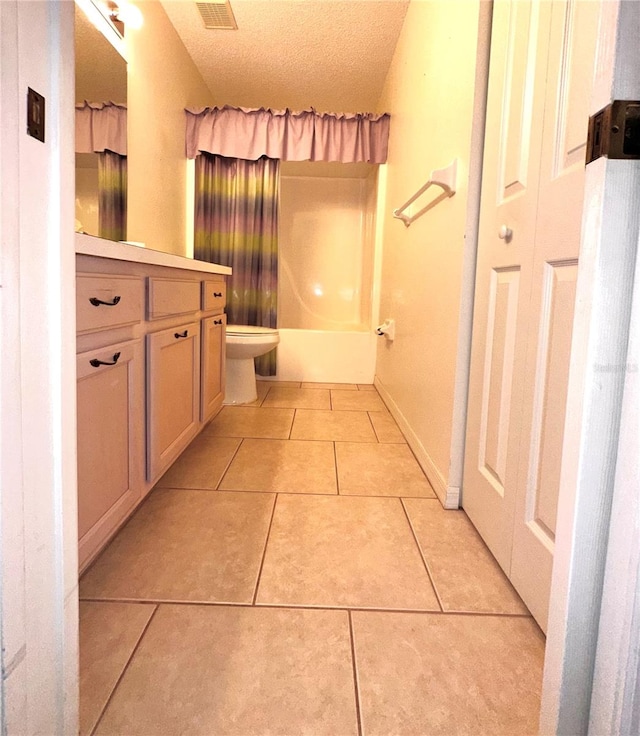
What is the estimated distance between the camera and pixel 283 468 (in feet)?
6.39

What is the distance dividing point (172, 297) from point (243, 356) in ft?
4.40

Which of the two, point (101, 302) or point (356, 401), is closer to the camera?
point (101, 302)

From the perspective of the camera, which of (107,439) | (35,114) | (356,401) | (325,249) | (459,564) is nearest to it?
(35,114)

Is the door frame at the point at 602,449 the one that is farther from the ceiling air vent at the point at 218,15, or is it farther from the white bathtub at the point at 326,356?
the white bathtub at the point at 326,356

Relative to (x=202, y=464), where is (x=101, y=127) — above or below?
above

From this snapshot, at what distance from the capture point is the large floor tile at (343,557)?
3.75ft

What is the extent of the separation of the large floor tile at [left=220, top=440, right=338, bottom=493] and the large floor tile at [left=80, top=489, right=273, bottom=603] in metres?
0.11

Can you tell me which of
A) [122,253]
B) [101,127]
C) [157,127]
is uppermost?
[157,127]

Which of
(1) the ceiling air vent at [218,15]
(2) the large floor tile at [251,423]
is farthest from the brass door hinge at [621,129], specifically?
(1) the ceiling air vent at [218,15]

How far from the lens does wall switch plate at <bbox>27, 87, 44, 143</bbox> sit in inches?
20.6

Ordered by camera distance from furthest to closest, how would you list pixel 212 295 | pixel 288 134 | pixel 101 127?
pixel 288 134 → pixel 212 295 → pixel 101 127

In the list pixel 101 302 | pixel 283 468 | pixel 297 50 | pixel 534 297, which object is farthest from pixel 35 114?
pixel 297 50

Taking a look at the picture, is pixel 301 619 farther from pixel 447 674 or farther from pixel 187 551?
pixel 187 551

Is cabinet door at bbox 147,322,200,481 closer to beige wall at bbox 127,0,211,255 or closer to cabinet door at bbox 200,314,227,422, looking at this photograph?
cabinet door at bbox 200,314,227,422
